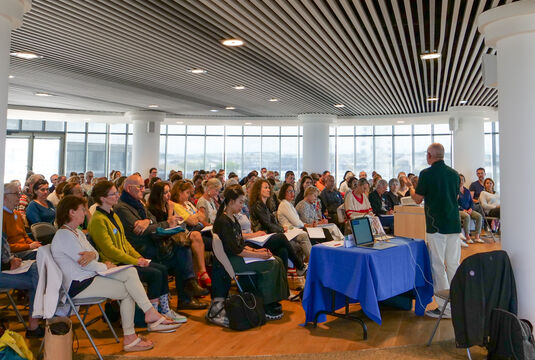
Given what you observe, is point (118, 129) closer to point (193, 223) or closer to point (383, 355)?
point (193, 223)

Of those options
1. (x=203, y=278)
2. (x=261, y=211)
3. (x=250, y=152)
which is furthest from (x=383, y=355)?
(x=250, y=152)

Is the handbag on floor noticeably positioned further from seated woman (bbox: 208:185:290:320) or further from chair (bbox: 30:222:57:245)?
chair (bbox: 30:222:57:245)

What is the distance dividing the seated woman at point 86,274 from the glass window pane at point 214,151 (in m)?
17.6

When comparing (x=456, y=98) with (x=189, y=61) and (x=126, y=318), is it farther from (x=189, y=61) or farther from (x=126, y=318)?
A: (x=126, y=318)

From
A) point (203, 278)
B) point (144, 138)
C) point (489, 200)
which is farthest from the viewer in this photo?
point (144, 138)

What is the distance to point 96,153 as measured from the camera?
2052cm

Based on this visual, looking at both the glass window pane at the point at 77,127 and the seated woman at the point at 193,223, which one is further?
the glass window pane at the point at 77,127

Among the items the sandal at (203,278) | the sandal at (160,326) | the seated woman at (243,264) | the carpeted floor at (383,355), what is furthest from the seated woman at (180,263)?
the carpeted floor at (383,355)

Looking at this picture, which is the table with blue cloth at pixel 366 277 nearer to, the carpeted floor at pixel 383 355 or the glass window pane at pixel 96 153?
the carpeted floor at pixel 383 355

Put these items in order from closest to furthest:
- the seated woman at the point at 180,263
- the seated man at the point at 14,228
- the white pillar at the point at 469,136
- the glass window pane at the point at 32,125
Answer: the seated man at the point at 14,228 → the seated woman at the point at 180,263 → the white pillar at the point at 469,136 → the glass window pane at the point at 32,125

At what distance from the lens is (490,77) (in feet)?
15.9

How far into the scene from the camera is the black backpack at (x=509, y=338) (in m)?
3.26

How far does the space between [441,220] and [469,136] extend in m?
9.82

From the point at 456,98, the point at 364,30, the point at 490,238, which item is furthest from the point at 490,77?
the point at 456,98
